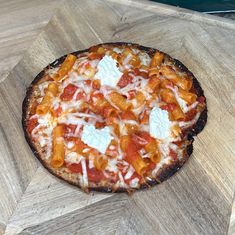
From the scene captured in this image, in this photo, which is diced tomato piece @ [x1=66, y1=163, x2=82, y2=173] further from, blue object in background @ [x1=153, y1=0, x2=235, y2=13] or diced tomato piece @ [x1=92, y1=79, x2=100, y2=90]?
blue object in background @ [x1=153, y1=0, x2=235, y2=13]

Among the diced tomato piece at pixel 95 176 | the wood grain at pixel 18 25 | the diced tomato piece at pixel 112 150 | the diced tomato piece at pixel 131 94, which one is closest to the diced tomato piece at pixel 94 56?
the diced tomato piece at pixel 131 94

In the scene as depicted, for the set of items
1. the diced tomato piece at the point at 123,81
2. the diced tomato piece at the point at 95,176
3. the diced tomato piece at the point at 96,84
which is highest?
the diced tomato piece at the point at 96,84

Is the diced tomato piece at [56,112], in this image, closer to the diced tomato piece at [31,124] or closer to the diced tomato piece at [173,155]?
the diced tomato piece at [31,124]

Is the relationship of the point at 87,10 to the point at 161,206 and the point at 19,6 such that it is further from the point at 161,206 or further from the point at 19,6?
the point at 161,206

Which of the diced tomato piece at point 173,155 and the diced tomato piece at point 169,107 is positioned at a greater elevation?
the diced tomato piece at point 169,107

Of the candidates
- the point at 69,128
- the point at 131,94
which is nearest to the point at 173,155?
the point at 131,94

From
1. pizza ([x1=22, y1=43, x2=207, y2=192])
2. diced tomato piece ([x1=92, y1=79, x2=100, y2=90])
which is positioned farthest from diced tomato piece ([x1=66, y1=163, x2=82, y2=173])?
diced tomato piece ([x1=92, y1=79, x2=100, y2=90])
